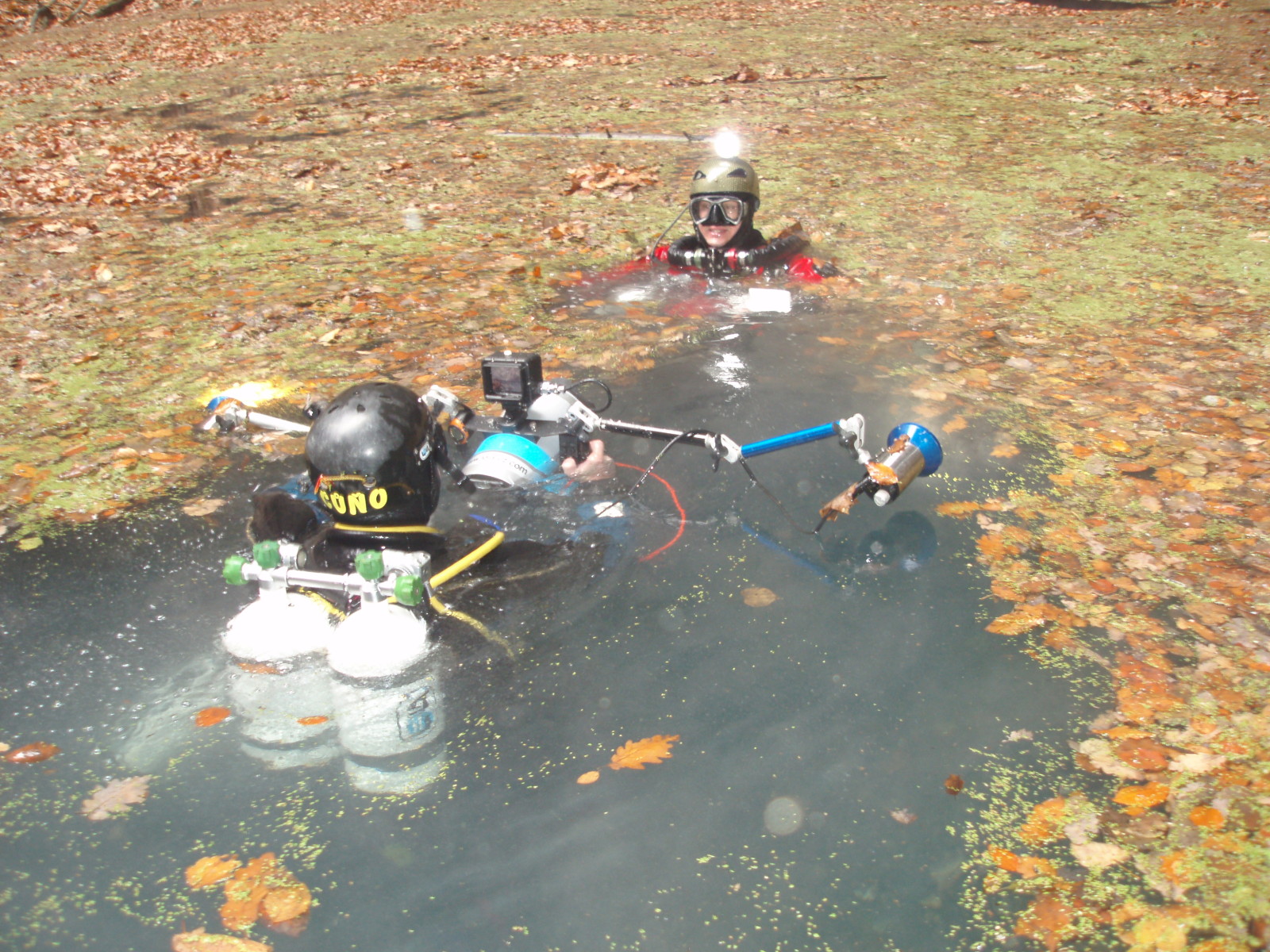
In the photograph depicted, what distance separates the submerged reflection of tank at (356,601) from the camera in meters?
3.72

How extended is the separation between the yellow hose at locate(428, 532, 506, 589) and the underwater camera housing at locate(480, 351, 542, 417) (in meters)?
1.05

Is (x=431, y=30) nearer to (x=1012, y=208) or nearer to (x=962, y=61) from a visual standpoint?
(x=962, y=61)

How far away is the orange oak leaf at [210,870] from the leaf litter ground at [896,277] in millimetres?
2594

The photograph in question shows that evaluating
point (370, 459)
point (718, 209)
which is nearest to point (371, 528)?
point (370, 459)

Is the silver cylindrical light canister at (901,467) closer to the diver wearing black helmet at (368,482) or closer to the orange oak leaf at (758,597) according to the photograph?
the orange oak leaf at (758,597)

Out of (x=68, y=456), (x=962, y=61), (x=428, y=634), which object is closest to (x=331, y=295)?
(x=68, y=456)

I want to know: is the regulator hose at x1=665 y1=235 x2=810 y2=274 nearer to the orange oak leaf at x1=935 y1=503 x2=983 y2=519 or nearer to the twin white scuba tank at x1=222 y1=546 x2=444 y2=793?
the orange oak leaf at x1=935 y1=503 x2=983 y2=519

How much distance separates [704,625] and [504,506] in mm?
1452

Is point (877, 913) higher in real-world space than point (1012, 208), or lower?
lower

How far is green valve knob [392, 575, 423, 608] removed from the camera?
143 inches

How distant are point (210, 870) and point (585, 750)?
54.8 inches

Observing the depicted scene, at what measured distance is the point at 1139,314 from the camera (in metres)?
7.61

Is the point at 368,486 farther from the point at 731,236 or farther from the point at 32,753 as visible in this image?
the point at 731,236

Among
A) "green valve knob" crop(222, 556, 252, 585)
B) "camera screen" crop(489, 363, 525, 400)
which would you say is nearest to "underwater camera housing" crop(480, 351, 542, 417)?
"camera screen" crop(489, 363, 525, 400)
